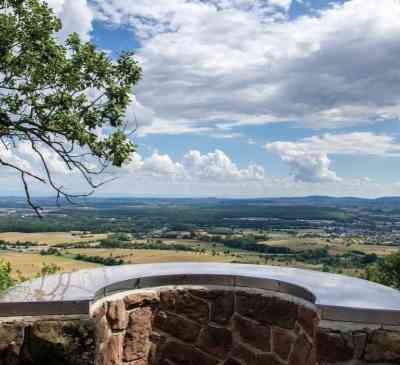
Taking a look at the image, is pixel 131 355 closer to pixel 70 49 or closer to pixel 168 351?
pixel 168 351

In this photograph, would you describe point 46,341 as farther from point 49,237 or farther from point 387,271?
point 49,237

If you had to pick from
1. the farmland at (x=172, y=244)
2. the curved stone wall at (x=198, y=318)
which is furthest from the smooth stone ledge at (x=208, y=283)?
the farmland at (x=172, y=244)

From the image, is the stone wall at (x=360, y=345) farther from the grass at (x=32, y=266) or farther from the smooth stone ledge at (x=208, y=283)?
the grass at (x=32, y=266)

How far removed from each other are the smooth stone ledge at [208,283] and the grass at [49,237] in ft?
116

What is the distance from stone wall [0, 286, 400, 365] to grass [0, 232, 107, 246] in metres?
35.5

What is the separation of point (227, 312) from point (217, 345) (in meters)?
0.35

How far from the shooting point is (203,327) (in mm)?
4398

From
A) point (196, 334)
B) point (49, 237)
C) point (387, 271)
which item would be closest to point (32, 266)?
point (196, 334)

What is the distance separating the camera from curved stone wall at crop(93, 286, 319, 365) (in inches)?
158

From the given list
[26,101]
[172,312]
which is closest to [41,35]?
[26,101]

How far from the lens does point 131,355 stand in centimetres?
421

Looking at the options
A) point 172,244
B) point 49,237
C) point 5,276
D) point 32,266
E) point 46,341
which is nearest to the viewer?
point 46,341

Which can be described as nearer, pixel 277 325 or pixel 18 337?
pixel 18 337

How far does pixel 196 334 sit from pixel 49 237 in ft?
140
